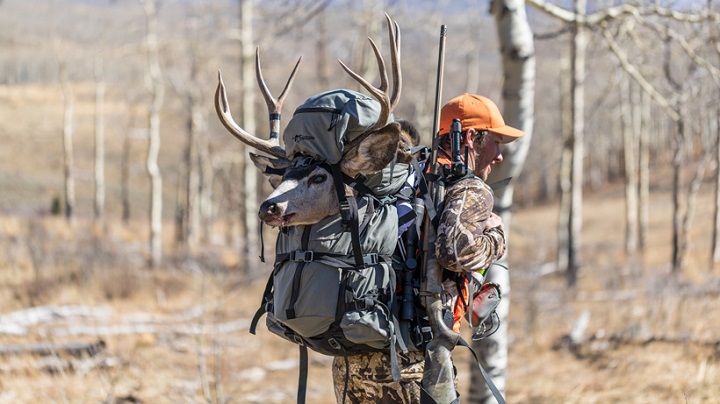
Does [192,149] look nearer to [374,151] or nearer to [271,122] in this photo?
[271,122]

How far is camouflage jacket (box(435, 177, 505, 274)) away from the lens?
269cm

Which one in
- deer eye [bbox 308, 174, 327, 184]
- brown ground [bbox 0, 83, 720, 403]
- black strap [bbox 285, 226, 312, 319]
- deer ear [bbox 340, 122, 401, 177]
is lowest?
brown ground [bbox 0, 83, 720, 403]

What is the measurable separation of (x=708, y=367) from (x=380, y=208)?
464 cm

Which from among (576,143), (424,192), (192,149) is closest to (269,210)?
(424,192)

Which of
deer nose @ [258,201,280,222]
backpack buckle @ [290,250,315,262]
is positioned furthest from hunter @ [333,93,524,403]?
deer nose @ [258,201,280,222]

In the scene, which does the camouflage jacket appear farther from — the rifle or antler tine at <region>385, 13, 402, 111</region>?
antler tine at <region>385, 13, 402, 111</region>

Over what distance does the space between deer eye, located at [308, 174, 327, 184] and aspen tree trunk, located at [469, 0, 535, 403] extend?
2100 millimetres

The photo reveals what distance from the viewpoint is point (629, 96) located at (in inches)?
984

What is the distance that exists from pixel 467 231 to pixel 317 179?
57 cm

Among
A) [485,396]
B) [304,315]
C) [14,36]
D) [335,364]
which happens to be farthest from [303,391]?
[14,36]

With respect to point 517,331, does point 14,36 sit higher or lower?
higher

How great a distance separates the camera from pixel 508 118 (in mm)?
4891

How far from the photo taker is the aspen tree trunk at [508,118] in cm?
471

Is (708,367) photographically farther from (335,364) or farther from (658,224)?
(658,224)
